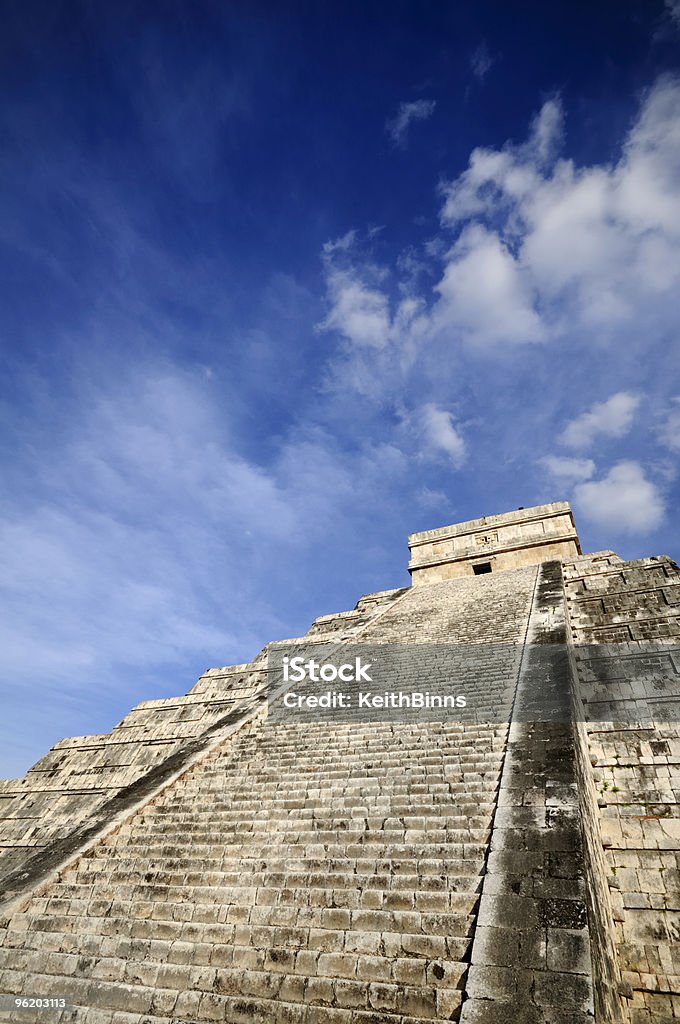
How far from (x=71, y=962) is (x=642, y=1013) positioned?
175 inches

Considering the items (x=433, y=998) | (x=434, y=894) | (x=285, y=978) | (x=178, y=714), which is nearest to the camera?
(x=433, y=998)

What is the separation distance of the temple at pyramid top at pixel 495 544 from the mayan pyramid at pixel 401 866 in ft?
26.3

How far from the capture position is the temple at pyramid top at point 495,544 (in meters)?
17.3

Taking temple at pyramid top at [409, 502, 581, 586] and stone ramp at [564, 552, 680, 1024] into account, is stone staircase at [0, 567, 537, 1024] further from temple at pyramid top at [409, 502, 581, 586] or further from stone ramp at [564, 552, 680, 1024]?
temple at pyramid top at [409, 502, 581, 586]

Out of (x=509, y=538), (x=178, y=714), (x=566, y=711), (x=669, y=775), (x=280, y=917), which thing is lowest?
(x=280, y=917)

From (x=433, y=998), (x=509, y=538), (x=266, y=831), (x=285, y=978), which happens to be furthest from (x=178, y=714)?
(x=509, y=538)

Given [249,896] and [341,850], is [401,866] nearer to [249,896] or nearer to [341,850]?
[341,850]

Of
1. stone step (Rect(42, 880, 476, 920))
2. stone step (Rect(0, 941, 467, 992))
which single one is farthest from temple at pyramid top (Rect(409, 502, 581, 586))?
stone step (Rect(0, 941, 467, 992))

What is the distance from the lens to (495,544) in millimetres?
18031

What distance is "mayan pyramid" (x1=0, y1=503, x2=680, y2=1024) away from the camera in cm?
345

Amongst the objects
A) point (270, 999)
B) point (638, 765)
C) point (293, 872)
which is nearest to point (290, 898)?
point (293, 872)

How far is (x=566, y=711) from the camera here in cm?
600

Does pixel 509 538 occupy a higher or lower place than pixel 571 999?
higher

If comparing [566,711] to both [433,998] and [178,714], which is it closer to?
[433,998]
